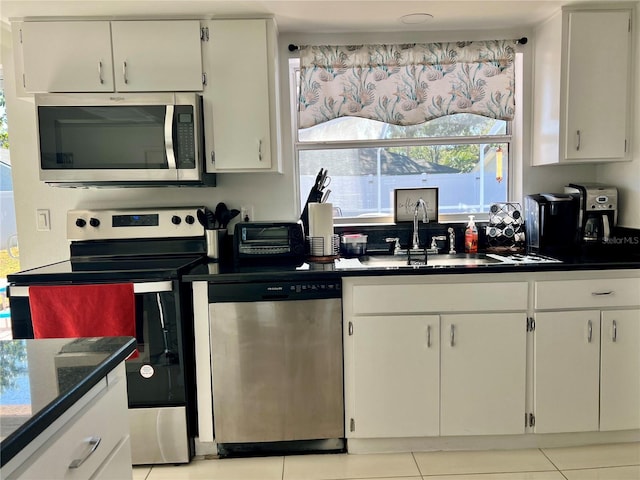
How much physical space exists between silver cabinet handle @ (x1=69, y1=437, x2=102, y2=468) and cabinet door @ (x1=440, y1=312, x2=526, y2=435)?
1528 mm

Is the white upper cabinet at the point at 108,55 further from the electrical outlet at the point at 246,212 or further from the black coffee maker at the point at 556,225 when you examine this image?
the black coffee maker at the point at 556,225

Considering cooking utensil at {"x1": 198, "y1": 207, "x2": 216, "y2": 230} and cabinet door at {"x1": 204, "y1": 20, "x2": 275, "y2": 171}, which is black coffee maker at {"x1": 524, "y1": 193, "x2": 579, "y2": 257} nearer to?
cabinet door at {"x1": 204, "y1": 20, "x2": 275, "y2": 171}

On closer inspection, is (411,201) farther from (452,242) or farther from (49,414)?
(49,414)

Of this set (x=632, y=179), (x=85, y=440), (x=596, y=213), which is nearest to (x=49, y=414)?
(x=85, y=440)

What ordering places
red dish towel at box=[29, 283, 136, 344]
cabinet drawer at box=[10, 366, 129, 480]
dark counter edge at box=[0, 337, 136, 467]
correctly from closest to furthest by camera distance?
dark counter edge at box=[0, 337, 136, 467] < cabinet drawer at box=[10, 366, 129, 480] < red dish towel at box=[29, 283, 136, 344]

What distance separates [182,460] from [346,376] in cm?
86

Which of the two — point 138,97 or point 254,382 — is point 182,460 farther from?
point 138,97

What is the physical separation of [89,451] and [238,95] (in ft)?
6.05

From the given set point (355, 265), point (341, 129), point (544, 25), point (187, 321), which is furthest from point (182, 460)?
point (544, 25)

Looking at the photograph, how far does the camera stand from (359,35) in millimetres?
2678

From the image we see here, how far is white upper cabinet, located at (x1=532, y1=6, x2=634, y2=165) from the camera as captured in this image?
236 centimetres

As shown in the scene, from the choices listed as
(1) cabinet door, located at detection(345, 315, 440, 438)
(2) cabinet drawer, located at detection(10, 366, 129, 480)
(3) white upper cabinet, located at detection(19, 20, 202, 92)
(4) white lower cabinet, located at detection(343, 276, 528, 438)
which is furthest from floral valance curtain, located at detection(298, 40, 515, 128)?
(2) cabinet drawer, located at detection(10, 366, 129, 480)

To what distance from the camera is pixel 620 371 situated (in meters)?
2.15

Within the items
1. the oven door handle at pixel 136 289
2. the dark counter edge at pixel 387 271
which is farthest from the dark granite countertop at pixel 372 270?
the oven door handle at pixel 136 289
